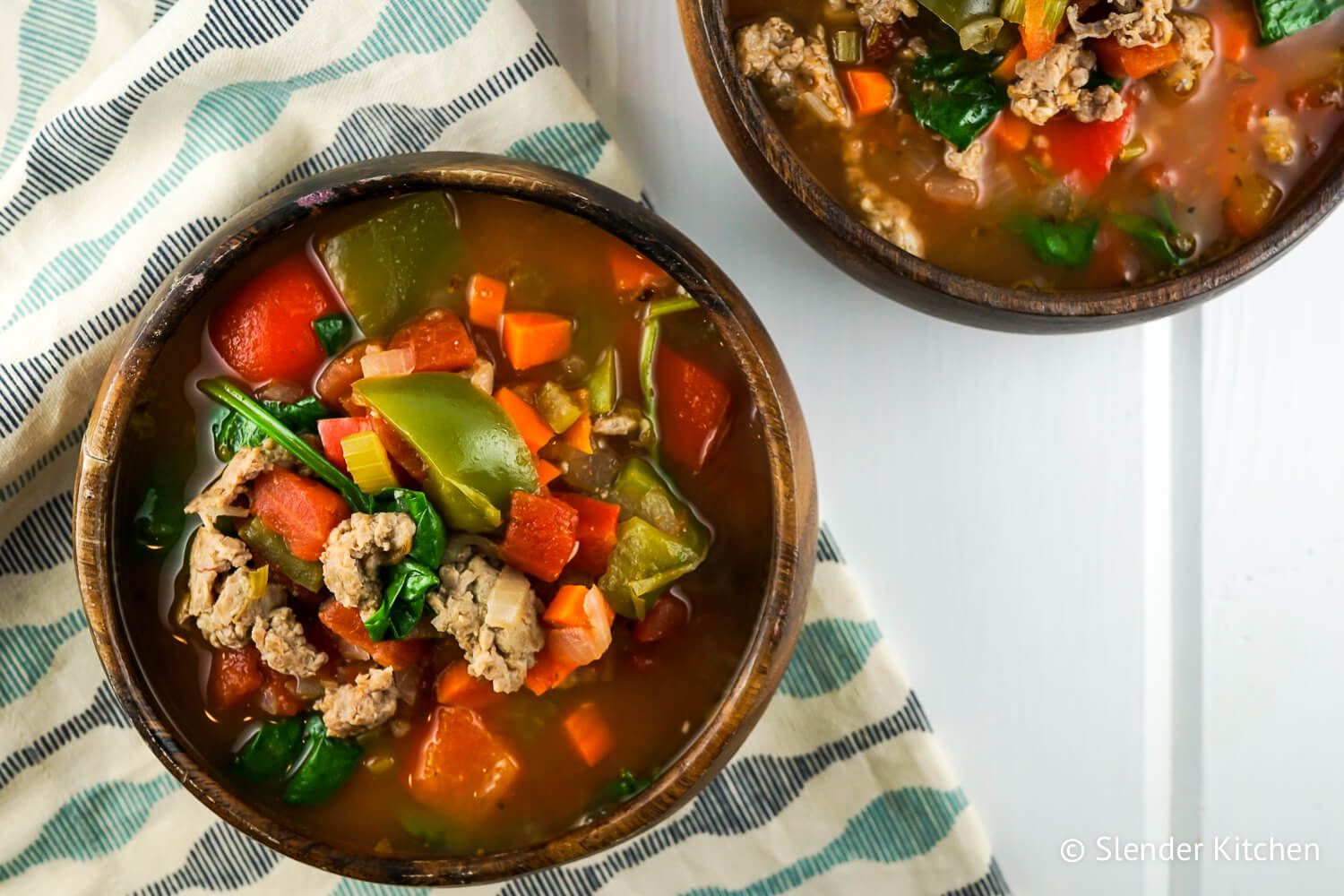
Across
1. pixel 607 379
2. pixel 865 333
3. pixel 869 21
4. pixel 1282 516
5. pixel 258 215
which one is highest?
pixel 869 21

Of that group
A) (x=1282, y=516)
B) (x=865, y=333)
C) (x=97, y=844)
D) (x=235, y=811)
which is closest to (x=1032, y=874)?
(x=1282, y=516)

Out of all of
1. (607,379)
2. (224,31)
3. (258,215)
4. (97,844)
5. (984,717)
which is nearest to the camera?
(258,215)

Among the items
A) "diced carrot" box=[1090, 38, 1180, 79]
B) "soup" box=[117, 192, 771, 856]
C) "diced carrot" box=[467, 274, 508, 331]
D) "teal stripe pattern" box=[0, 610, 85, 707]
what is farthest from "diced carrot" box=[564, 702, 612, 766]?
"diced carrot" box=[1090, 38, 1180, 79]

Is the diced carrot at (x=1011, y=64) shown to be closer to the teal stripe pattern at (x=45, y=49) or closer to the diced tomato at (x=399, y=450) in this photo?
the diced tomato at (x=399, y=450)

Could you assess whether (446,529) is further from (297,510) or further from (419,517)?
(297,510)

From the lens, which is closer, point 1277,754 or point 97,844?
point 97,844

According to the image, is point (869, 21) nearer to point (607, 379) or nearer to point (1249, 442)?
point (607, 379)
